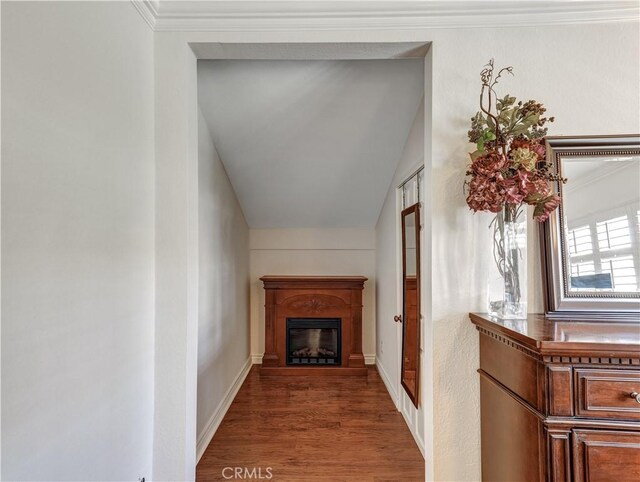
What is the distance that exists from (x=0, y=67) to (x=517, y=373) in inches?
72.0

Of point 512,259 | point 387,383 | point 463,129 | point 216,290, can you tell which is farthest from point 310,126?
point 387,383

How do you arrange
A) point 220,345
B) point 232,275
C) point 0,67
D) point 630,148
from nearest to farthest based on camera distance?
1. point 0,67
2. point 630,148
3. point 220,345
4. point 232,275

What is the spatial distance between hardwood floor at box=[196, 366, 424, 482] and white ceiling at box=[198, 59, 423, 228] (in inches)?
71.3

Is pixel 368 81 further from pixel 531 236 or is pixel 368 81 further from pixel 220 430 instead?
pixel 220 430

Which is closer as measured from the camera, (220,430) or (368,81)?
(368,81)

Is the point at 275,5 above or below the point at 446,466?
above

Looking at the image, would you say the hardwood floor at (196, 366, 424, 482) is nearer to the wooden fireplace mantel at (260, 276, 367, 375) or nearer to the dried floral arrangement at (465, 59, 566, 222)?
the wooden fireplace mantel at (260, 276, 367, 375)

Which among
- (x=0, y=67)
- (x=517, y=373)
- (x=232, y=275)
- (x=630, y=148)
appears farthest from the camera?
(x=232, y=275)

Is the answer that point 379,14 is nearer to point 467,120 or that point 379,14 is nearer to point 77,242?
point 467,120

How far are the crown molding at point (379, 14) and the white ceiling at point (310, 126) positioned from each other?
392 millimetres

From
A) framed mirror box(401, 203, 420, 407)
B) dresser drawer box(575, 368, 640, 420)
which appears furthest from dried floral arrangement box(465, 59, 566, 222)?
framed mirror box(401, 203, 420, 407)

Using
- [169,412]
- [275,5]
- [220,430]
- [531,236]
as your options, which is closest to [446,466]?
[531,236]

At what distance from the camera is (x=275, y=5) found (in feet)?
4.91

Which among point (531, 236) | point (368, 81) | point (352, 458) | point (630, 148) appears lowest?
point (352, 458)
